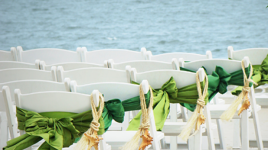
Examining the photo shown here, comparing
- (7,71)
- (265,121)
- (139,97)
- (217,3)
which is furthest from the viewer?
(217,3)

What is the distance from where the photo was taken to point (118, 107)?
6.21 ft

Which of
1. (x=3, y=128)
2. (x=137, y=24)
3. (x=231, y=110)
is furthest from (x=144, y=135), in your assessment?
(x=137, y=24)

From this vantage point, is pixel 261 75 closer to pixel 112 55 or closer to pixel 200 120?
pixel 200 120

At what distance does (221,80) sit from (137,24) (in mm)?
8832

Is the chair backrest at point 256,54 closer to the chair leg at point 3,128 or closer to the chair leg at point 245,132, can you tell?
the chair leg at point 245,132

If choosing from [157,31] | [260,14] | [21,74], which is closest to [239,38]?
[260,14]

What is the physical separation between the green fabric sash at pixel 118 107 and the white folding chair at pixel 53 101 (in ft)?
0.43

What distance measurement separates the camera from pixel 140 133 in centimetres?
203

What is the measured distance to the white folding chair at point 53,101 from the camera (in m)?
1.81

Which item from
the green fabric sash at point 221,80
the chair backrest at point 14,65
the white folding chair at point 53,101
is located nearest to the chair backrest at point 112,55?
the chair backrest at point 14,65

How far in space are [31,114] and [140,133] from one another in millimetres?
627

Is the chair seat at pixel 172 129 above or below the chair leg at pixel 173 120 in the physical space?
above

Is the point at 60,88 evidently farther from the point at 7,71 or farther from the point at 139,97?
the point at 7,71

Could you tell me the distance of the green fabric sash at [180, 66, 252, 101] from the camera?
2.37 meters
